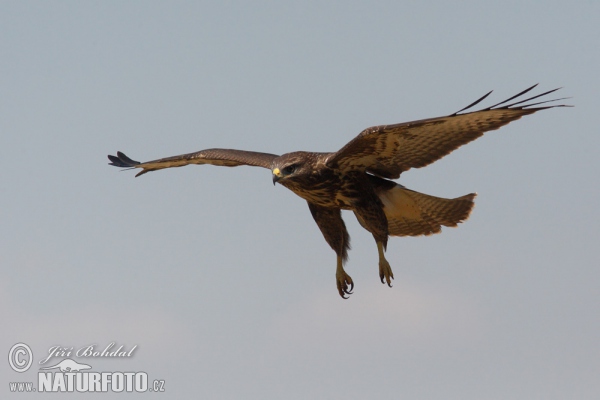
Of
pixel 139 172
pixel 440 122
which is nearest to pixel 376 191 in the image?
pixel 440 122

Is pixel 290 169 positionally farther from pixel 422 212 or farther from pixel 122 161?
pixel 122 161

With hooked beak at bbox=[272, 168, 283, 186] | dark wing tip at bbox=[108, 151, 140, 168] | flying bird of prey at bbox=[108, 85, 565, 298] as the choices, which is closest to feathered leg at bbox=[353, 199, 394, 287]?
flying bird of prey at bbox=[108, 85, 565, 298]

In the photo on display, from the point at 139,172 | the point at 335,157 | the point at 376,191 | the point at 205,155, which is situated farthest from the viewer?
the point at 139,172

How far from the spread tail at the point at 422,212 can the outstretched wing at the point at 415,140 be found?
0.73 metres

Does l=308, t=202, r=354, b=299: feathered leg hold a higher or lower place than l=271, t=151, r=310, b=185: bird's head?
lower

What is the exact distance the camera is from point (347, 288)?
1492 centimetres

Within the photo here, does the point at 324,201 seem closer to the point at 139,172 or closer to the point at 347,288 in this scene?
the point at 347,288

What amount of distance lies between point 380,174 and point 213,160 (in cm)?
269

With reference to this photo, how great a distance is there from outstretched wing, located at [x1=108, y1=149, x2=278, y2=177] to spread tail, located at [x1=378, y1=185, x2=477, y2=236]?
1.78 metres

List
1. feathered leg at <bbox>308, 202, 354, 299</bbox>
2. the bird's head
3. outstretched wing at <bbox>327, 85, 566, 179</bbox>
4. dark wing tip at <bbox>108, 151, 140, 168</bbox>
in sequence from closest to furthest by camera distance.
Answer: outstretched wing at <bbox>327, 85, 566, 179</bbox> < the bird's head < feathered leg at <bbox>308, 202, 354, 299</bbox> < dark wing tip at <bbox>108, 151, 140, 168</bbox>

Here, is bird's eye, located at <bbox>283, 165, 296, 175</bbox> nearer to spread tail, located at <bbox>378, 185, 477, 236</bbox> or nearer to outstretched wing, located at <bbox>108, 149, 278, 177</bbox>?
outstretched wing, located at <bbox>108, 149, 278, 177</bbox>

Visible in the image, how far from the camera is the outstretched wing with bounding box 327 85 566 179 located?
12844mm

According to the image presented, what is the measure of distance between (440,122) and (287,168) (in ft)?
6.79

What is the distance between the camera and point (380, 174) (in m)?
14.6
